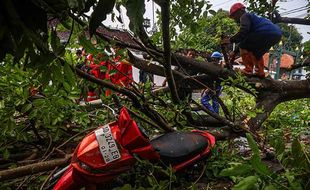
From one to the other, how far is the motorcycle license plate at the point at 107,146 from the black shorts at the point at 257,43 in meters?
3.84

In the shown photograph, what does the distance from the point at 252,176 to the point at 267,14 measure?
16.3 ft

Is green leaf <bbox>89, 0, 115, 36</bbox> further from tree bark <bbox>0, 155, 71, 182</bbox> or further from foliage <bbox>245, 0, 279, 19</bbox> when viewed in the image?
foliage <bbox>245, 0, 279, 19</bbox>

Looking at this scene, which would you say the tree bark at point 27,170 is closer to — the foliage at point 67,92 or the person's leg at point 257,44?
the foliage at point 67,92

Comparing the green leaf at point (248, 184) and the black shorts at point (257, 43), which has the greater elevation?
the black shorts at point (257, 43)

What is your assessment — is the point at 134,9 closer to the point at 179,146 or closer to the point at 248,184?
the point at 248,184

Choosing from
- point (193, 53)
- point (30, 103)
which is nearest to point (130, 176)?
point (30, 103)

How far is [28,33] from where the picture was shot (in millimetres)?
834

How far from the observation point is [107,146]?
1689 mm

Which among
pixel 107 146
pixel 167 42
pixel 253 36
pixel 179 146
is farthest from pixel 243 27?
pixel 107 146

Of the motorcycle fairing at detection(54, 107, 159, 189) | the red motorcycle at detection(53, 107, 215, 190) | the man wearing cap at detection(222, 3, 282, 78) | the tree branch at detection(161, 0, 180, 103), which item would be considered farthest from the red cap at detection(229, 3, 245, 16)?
the motorcycle fairing at detection(54, 107, 159, 189)

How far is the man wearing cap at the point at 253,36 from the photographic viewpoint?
16.4 feet

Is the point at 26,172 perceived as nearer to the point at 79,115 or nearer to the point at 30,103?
the point at 30,103

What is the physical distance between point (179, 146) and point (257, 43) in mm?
3546

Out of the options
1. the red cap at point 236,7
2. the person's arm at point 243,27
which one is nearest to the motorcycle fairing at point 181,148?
the person's arm at point 243,27
